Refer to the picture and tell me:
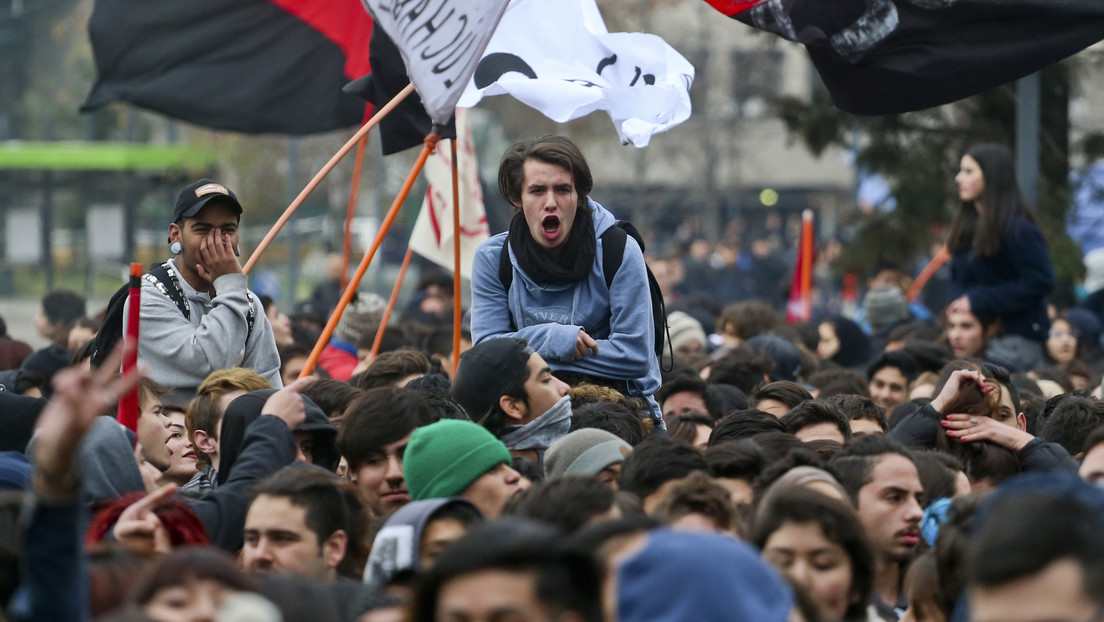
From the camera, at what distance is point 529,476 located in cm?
534

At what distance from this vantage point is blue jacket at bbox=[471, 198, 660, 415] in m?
6.44

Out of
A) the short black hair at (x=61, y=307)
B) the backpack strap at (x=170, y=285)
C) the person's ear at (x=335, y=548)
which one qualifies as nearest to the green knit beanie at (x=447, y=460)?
the person's ear at (x=335, y=548)

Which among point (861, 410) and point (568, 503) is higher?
point (568, 503)

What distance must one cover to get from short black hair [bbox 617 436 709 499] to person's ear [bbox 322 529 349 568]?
90cm

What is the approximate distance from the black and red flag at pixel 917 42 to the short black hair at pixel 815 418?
2.04m

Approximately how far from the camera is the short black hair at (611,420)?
5816mm

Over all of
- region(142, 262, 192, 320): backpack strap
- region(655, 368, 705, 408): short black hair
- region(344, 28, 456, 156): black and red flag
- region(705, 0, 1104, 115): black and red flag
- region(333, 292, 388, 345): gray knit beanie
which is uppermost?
region(705, 0, 1104, 115): black and red flag

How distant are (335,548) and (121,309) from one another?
2245 mm

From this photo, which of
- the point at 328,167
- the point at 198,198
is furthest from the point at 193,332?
the point at 328,167

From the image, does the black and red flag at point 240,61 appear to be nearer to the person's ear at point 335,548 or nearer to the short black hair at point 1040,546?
the person's ear at point 335,548

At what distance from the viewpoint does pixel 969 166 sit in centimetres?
1066

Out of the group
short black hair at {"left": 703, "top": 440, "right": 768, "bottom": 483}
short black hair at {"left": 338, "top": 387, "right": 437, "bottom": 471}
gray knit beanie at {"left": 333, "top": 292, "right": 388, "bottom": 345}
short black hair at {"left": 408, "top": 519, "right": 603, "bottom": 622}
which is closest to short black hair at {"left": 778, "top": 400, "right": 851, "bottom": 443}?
short black hair at {"left": 703, "top": 440, "right": 768, "bottom": 483}

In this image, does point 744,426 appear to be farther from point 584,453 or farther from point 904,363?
point 904,363

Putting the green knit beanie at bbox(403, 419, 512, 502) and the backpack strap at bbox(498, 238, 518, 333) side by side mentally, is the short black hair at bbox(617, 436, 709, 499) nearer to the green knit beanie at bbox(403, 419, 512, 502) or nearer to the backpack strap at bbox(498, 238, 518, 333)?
the green knit beanie at bbox(403, 419, 512, 502)
